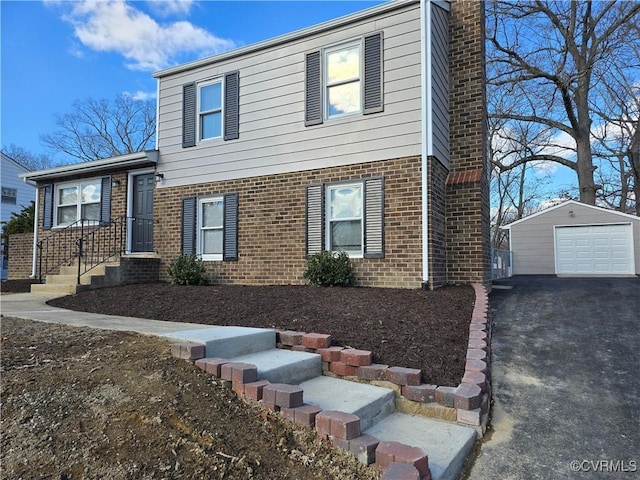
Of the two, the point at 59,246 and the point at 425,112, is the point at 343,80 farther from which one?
the point at 59,246

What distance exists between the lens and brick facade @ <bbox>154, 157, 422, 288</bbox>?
752 centimetres

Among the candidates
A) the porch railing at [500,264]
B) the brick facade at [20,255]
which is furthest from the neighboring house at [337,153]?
the brick facade at [20,255]

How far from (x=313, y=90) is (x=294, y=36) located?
3.99 ft

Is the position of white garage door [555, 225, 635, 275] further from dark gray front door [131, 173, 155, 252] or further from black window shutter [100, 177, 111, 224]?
black window shutter [100, 177, 111, 224]

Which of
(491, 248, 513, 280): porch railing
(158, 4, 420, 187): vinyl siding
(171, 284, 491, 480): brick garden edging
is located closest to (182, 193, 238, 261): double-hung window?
(158, 4, 420, 187): vinyl siding

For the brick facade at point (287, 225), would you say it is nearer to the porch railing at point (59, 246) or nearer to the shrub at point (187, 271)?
the shrub at point (187, 271)

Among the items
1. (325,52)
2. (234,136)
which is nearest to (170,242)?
(234,136)

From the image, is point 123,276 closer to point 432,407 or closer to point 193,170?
point 193,170

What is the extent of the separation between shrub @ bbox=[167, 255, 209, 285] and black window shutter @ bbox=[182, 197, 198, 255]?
0.62m

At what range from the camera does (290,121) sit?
350 inches

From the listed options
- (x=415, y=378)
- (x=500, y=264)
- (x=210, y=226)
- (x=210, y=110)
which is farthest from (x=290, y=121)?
(x=500, y=264)

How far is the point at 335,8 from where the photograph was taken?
8.95 metres

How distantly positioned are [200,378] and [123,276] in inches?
279

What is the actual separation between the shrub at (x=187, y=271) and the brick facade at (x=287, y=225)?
1.27 feet
